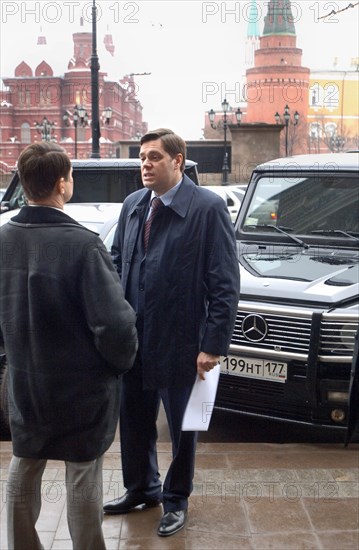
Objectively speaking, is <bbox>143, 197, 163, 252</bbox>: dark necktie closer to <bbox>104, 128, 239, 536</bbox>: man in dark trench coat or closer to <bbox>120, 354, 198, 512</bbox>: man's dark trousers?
<bbox>104, 128, 239, 536</bbox>: man in dark trench coat

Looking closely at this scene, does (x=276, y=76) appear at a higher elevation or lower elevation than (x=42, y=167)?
higher

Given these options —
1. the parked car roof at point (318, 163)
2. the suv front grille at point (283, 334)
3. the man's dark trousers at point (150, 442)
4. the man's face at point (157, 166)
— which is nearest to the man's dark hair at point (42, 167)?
the man's face at point (157, 166)

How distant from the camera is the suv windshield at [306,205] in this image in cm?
598

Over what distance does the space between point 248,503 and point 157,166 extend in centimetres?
177

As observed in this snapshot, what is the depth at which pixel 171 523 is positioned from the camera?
3.55 m

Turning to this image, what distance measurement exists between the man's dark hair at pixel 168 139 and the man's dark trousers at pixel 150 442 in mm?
974

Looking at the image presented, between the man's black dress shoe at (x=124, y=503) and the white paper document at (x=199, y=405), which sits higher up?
the white paper document at (x=199, y=405)

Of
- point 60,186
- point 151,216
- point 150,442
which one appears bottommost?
point 150,442

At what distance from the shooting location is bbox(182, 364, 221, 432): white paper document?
11.4 feet

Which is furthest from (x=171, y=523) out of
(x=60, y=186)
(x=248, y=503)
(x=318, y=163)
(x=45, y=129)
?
(x=45, y=129)

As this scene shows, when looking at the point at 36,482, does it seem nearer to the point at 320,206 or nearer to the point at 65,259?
the point at 65,259

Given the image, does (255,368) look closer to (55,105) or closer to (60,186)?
(60,186)

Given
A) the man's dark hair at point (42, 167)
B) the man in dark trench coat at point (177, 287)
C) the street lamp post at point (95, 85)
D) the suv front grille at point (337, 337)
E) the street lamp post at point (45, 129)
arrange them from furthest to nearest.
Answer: the street lamp post at point (45, 129)
the street lamp post at point (95, 85)
the suv front grille at point (337, 337)
the man in dark trench coat at point (177, 287)
the man's dark hair at point (42, 167)

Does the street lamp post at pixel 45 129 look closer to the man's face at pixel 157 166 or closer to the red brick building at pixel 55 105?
the red brick building at pixel 55 105
